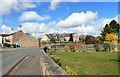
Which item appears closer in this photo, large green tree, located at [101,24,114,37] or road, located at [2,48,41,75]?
road, located at [2,48,41,75]

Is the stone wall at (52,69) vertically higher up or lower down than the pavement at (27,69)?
higher up

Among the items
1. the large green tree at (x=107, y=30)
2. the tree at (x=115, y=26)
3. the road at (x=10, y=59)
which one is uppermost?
the tree at (x=115, y=26)

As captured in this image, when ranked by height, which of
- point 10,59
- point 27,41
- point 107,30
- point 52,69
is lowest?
point 10,59

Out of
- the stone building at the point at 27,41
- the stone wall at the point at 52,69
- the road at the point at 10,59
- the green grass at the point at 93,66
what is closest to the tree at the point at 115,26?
the stone building at the point at 27,41

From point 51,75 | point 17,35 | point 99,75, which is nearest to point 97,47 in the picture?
point 99,75

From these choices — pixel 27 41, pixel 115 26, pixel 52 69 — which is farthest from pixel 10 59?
pixel 115 26

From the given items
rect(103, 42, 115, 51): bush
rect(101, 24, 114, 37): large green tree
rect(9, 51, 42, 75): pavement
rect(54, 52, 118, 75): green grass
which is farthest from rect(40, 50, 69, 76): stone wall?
rect(101, 24, 114, 37): large green tree

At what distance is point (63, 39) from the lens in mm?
87688

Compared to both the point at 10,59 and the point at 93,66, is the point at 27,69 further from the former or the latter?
the point at 10,59

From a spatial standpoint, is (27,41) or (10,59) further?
(27,41)

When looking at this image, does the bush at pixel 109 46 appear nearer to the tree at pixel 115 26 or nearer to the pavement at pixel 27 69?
the pavement at pixel 27 69

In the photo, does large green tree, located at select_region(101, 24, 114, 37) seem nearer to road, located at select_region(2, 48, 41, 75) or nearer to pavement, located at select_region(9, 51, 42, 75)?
road, located at select_region(2, 48, 41, 75)

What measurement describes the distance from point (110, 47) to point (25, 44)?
40262 millimetres

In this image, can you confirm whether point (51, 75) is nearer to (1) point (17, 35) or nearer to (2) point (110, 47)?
(2) point (110, 47)
